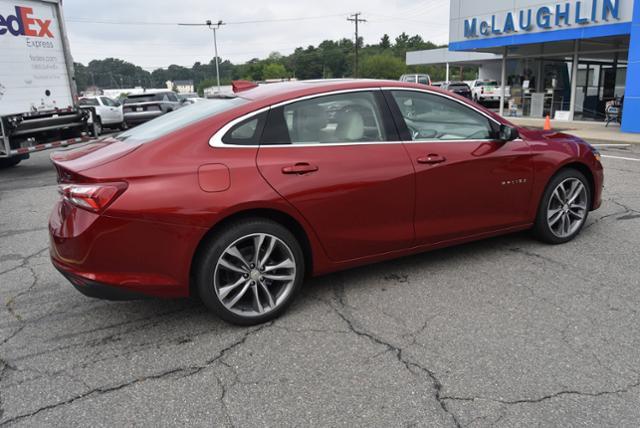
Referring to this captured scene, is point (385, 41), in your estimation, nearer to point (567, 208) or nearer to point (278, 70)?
point (278, 70)

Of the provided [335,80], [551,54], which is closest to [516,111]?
[551,54]

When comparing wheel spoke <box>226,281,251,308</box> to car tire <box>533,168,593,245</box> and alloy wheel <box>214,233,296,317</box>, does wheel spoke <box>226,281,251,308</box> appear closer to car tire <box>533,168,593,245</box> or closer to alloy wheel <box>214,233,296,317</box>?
alloy wheel <box>214,233,296,317</box>

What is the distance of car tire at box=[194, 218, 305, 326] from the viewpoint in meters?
3.35

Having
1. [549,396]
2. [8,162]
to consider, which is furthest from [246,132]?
[8,162]

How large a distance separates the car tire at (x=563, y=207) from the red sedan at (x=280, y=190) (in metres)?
0.18

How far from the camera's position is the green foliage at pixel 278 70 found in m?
87.8

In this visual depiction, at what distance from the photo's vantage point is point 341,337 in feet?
11.1

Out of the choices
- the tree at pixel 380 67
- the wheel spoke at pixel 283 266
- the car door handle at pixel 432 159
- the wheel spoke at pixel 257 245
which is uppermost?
the tree at pixel 380 67

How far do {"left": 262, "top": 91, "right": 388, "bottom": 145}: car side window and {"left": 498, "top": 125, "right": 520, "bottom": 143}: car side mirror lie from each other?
1135 millimetres

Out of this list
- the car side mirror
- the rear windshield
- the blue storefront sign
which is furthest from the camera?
the rear windshield

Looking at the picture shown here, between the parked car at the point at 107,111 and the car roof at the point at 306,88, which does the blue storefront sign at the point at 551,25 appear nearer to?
the car roof at the point at 306,88

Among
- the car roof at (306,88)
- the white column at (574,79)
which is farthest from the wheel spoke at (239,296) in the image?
the white column at (574,79)

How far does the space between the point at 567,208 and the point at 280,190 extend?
299 centimetres

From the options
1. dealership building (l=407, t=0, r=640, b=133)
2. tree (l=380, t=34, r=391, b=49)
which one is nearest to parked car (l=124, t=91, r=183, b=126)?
dealership building (l=407, t=0, r=640, b=133)
